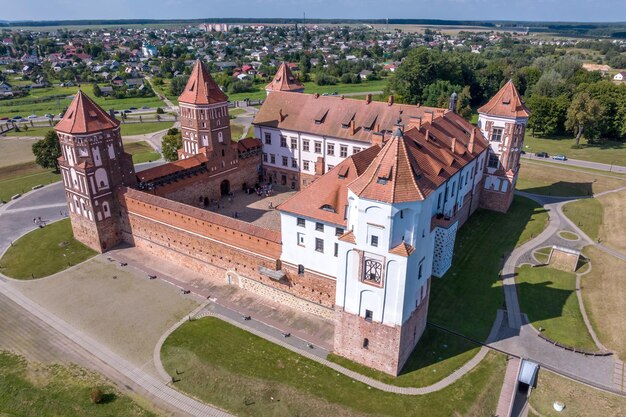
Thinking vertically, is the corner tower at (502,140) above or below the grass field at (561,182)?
above

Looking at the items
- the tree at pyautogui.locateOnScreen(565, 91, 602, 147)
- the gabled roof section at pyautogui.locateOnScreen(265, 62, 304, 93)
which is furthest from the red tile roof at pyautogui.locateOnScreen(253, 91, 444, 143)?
the tree at pyautogui.locateOnScreen(565, 91, 602, 147)

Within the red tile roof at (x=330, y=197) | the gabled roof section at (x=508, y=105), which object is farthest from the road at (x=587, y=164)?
the red tile roof at (x=330, y=197)

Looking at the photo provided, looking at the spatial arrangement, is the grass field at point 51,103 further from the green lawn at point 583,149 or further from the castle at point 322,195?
the green lawn at point 583,149

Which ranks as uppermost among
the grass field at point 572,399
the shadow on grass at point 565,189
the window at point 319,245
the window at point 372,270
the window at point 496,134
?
the window at point 496,134

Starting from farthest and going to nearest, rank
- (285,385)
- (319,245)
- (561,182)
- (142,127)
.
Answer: (142,127) < (561,182) < (319,245) < (285,385)

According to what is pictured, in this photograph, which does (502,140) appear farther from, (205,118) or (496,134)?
(205,118)

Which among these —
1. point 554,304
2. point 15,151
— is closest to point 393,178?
point 554,304

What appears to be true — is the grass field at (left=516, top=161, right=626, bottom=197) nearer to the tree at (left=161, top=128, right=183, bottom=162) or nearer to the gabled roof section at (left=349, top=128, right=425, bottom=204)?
the gabled roof section at (left=349, top=128, right=425, bottom=204)
